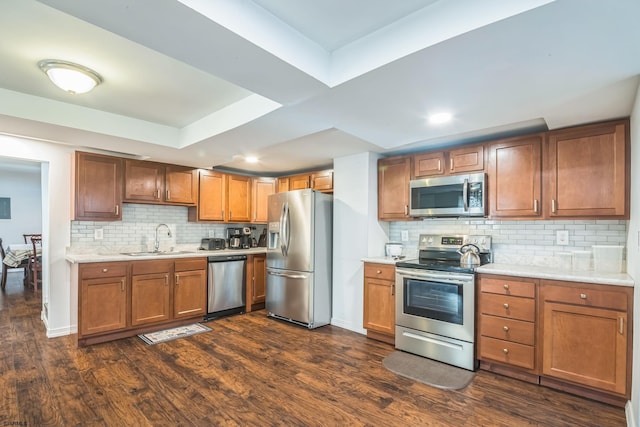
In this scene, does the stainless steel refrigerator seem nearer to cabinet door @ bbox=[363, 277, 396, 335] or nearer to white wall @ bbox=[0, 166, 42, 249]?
cabinet door @ bbox=[363, 277, 396, 335]

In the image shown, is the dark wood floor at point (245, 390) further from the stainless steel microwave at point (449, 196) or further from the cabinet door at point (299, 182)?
the cabinet door at point (299, 182)

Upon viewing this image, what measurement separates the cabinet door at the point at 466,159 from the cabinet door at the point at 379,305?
1.39m

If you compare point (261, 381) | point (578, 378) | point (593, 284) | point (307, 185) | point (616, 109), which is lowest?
point (261, 381)

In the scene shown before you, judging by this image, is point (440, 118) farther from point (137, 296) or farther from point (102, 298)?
point (102, 298)

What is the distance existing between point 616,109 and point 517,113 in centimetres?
65

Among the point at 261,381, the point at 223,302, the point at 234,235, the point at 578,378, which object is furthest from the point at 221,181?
the point at 578,378

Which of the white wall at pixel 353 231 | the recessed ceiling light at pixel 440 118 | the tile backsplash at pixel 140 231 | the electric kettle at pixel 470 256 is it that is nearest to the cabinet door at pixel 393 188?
the white wall at pixel 353 231

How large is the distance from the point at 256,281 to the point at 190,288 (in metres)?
0.98

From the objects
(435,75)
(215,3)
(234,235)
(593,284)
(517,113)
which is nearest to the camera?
(215,3)

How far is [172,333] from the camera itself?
3797 mm

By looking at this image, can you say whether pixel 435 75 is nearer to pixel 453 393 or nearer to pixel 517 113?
pixel 517 113

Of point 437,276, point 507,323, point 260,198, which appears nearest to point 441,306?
point 437,276

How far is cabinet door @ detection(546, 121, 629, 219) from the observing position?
2.50 metres

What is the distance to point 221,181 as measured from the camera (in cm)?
501
